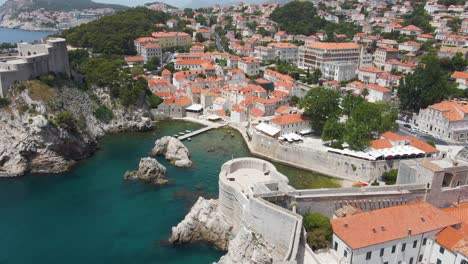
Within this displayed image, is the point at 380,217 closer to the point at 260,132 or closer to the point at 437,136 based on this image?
the point at 260,132

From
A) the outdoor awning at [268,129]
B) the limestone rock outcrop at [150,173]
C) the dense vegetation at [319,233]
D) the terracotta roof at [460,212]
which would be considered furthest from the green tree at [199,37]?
the dense vegetation at [319,233]

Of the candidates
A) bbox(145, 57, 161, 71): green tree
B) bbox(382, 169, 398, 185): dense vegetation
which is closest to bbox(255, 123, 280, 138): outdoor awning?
bbox(382, 169, 398, 185): dense vegetation

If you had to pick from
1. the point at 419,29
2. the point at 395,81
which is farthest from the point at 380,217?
the point at 419,29

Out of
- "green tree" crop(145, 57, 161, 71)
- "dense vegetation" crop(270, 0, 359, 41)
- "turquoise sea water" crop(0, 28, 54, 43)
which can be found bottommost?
"turquoise sea water" crop(0, 28, 54, 43)

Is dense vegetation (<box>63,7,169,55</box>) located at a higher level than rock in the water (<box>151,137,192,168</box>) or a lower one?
higher

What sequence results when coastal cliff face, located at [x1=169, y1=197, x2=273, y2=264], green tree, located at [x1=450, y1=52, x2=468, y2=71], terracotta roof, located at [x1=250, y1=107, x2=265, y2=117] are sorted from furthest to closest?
green tree, located at [x1=450, y1=52, x2=468, y2=71]
terracotta roof, located at [x1=250, y1=107, x2=265, y2=117]
coastal cliff face, located at [x1=169, y1=197, x2=273, y2=264]

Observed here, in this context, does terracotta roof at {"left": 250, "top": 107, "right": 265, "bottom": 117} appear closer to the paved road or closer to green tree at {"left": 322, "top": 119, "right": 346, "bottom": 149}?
green tree at {"left": 322, "top": 119, "right": 346, "bottom": 149}

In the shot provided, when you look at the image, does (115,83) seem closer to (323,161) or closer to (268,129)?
(268,129)
